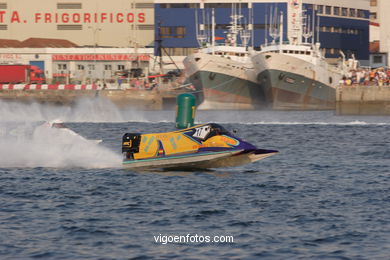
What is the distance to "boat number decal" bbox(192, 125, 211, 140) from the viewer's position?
27.8m

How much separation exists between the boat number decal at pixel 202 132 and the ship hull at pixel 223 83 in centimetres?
5619

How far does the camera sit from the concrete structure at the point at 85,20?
123375mm

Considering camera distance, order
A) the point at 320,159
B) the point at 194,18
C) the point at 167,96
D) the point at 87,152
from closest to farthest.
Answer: the point at 87,152
the point at 320,159
the point at 167,96
the point at 194,18

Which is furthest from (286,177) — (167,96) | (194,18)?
(194,18)

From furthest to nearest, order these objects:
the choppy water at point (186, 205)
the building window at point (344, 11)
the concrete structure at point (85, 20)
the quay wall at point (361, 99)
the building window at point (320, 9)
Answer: the building window at point (344, 11) < the building window at point (320, 9) < the concrete structure at point (85, 20) < the quay wall at point (361, 99) < the choppy water at point (186, 205)

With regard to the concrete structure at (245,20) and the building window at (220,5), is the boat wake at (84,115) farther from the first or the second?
the building window at (220,5)

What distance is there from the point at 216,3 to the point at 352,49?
25804 mm

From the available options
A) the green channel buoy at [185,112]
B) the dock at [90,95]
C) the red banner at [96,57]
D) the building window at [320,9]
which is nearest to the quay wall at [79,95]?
the dock at [90,95]

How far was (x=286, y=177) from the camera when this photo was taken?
1144 inches

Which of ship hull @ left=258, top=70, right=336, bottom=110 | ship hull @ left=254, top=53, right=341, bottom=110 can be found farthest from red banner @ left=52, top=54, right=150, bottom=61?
Answer: ship hull @ left=258, top=70, right=336, bottom=110

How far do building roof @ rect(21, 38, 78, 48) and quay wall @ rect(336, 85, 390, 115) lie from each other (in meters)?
61.0

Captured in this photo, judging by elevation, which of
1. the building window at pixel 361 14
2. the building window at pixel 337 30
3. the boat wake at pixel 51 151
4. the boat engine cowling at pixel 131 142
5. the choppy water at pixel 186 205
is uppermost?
the building window at pixel 361 14

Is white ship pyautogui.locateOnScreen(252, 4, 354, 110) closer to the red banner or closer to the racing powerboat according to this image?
the red banner

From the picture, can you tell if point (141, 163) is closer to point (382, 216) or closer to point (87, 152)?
point (87, 152)
